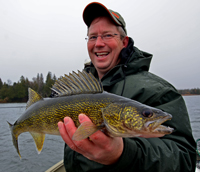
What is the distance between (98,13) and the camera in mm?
3441

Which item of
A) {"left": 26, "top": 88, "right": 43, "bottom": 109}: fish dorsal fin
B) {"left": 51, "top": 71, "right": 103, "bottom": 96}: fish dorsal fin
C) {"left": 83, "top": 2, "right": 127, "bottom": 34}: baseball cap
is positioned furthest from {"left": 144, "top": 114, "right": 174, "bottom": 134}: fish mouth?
{"left": 83, "top": 2, "right": 127, "bottom": 34}: baseball cap

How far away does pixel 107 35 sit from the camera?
11.1 feet

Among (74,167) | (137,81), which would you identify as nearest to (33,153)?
(74,167)

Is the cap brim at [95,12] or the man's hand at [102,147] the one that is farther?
the cap brim at [95,12]

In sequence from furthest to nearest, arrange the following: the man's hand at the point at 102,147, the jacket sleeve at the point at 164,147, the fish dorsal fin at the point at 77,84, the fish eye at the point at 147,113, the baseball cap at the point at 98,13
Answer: the baseball cap at the point at 98,13
the fish dorsal fin at the point at 77,84
the fish eye at the point at 147,113
the jacket sleeve at the point at 164,147
the man's hand at the point at 102,147

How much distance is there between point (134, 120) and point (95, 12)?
2615 millimetres

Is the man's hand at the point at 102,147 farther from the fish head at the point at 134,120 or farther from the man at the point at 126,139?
the fish head at the point at 134,120

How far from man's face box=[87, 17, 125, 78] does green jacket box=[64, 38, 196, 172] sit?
42cm

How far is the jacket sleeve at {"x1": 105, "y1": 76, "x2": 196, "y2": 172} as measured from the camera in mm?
1747

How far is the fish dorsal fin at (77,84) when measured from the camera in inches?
95.3

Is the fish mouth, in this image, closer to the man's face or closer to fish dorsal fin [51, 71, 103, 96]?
fish dorsal fin [51, 71, 103, 96]

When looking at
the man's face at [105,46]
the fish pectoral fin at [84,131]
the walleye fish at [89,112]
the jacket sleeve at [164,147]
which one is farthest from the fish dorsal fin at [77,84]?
the man's face at [105,46]

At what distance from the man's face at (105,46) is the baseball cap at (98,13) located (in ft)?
0.38

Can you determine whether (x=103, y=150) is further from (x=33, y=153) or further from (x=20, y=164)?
(x=33, y=153)
